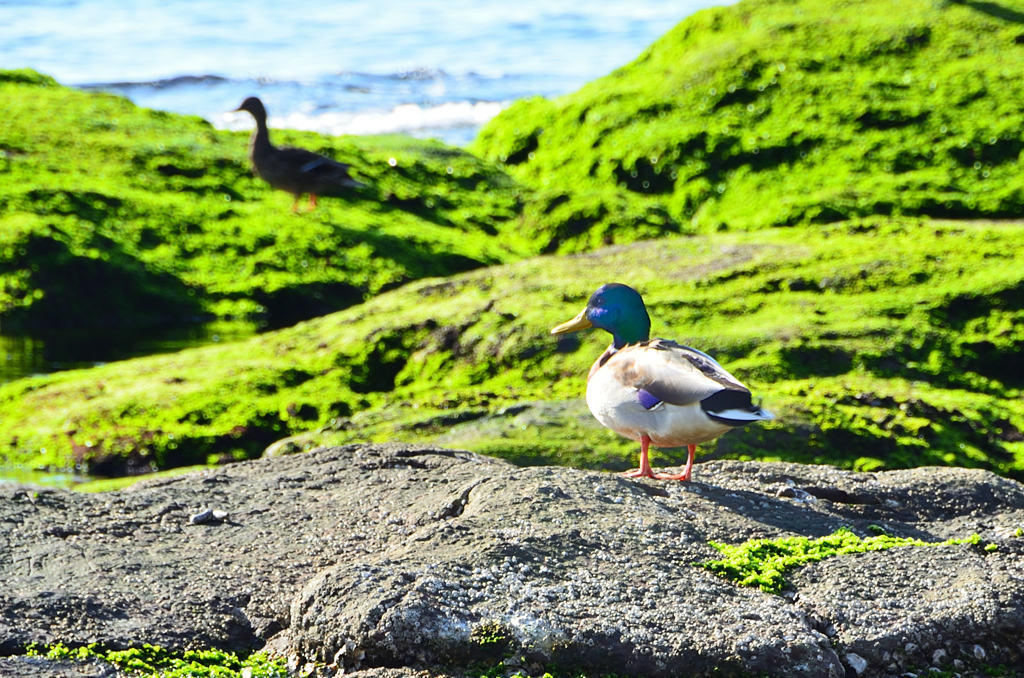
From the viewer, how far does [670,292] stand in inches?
358

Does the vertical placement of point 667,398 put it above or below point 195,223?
below

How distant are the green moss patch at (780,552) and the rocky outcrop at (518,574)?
0.19 ft

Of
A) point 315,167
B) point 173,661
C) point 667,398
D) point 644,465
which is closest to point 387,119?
point 315,167

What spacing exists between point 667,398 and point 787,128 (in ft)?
32.4

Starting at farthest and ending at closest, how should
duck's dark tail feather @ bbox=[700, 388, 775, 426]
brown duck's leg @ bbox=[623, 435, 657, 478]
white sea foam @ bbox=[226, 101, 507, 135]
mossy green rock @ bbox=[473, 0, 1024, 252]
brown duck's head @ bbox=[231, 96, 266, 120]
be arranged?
white sea foam @ bbox=[226, 101, 507, 135] < brown duck's head @ bbox=[231, 96, 266, 120] < mossy green rock @ bbox=[473, 0, 1024, 252] < brown duck's leg @ bbox=[623, 435, 657, 478] < duck's dark tail feather @ bbox=[700, 388, 775, 426]

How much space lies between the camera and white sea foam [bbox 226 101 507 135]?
2878cm

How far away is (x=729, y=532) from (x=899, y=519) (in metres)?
0.97

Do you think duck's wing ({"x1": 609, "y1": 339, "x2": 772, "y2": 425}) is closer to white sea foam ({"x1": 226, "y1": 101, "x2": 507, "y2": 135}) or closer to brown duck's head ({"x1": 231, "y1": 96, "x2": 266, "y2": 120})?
brown duck's head ({"x1": 231, "y1": 96, "x2": 266, "y2": 120})

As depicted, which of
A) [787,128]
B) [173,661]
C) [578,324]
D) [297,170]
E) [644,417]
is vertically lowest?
[173,661]

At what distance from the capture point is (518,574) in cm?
430

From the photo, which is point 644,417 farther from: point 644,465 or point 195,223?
point 195,223

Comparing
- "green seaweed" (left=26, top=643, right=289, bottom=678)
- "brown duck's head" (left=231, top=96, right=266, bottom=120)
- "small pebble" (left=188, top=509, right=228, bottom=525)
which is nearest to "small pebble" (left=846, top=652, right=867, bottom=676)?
"green seaweed" (left=26, top=643, right=289, bottom=678)

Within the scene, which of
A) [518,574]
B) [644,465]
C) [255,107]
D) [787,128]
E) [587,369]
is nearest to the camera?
[518,574]

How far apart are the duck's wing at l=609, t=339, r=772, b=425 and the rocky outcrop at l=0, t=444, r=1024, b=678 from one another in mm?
394
